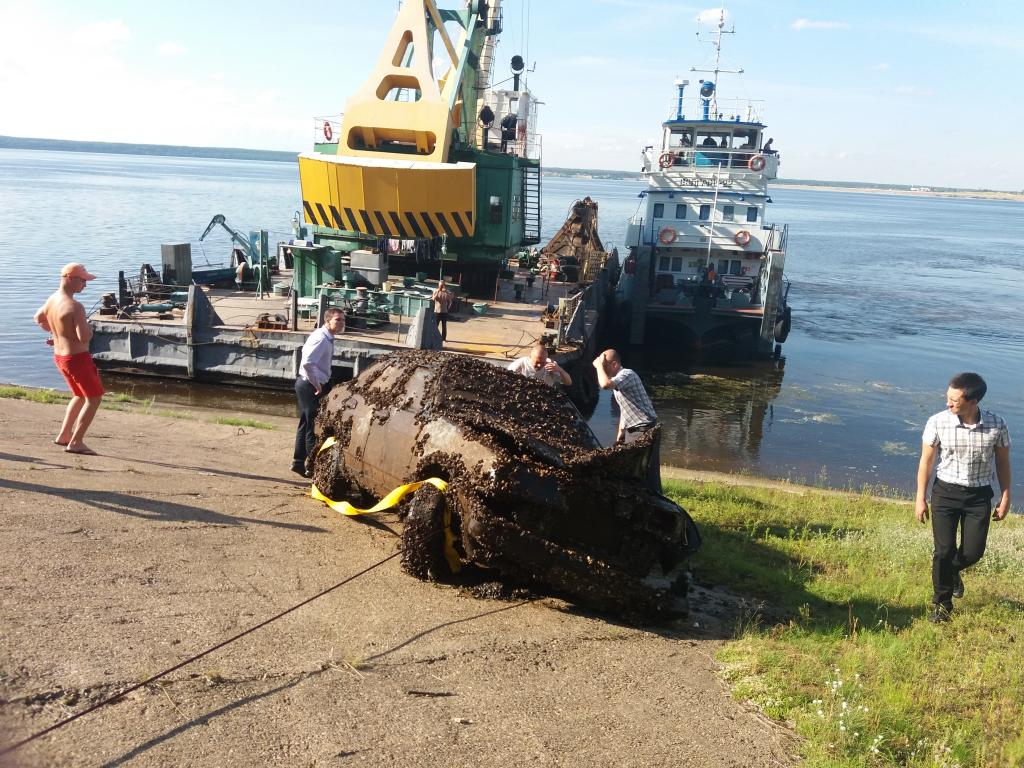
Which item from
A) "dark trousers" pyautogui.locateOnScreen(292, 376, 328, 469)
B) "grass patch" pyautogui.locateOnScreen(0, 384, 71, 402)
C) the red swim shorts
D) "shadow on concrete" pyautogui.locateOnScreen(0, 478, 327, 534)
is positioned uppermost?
the red swim shorts

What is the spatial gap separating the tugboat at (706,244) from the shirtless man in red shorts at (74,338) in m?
19.9

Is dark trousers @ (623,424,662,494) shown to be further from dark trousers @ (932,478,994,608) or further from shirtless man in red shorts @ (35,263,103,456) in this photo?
shirtless man in red shorts @ (35,263,103,456)

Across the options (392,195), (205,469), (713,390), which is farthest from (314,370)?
(713,390)

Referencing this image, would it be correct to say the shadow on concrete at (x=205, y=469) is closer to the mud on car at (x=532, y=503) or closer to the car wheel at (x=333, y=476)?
the car wheel at (x=333, y=476)

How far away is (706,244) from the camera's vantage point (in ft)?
89.8

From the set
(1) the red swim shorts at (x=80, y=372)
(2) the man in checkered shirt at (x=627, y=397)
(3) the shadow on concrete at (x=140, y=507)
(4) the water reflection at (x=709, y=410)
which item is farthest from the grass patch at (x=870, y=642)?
(4) the water reflection at (x=709, y=410)

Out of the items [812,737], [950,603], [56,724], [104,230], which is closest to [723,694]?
[812,737]

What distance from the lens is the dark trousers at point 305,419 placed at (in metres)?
8.45

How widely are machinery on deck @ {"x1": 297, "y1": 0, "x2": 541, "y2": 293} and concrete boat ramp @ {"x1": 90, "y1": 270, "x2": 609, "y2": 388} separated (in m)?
2.28

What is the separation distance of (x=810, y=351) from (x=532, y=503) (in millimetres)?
26379

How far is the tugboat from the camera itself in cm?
2581

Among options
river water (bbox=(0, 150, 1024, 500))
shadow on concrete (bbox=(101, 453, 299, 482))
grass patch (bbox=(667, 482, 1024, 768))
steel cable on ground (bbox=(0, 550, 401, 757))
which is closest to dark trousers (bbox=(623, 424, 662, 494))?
grass patch (bbox=(667, 482, 1024, 768))

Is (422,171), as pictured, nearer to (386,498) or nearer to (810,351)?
(386,498)

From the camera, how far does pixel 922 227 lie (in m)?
118
